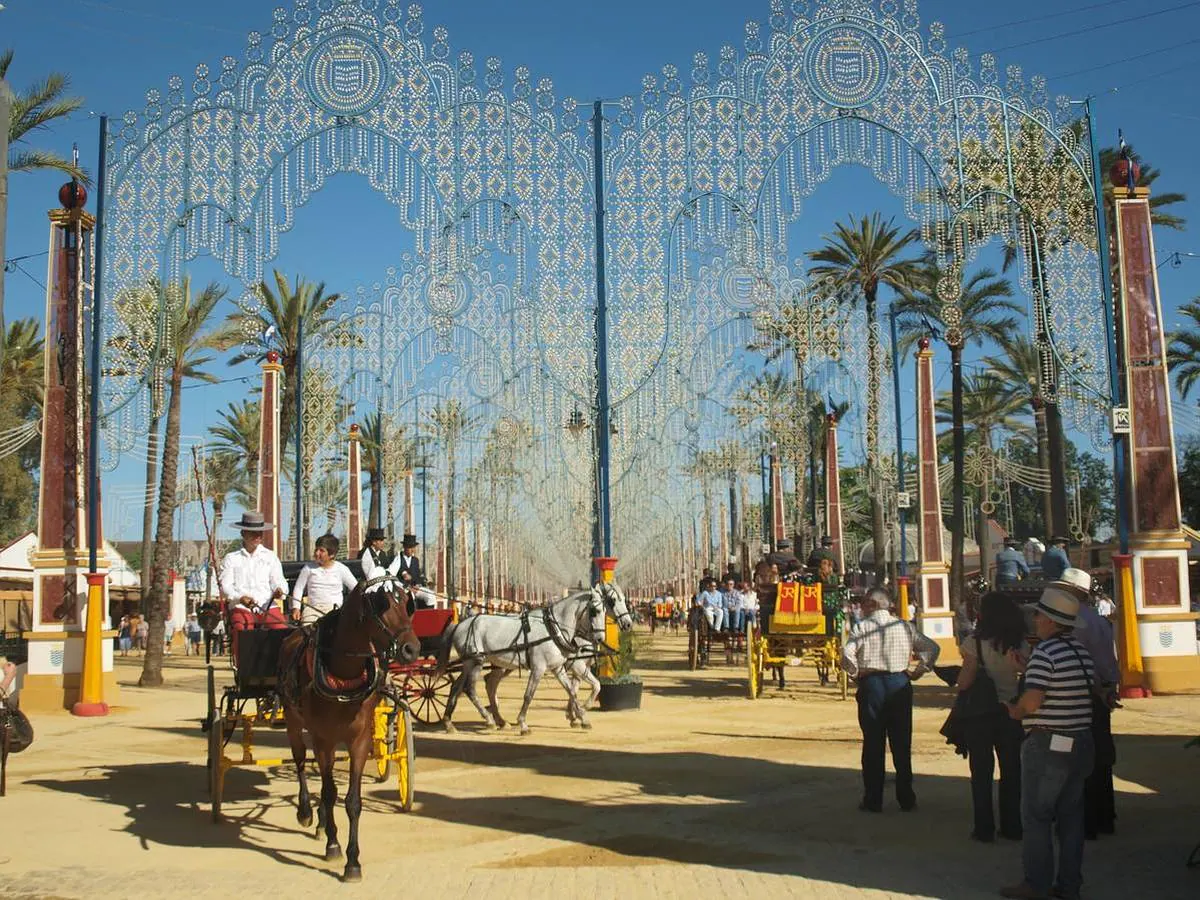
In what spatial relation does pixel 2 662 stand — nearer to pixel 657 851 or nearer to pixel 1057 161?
pixel 657 851

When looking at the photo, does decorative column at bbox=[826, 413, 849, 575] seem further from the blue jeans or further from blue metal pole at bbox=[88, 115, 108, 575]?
the blue jeans

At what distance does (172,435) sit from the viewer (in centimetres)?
3089

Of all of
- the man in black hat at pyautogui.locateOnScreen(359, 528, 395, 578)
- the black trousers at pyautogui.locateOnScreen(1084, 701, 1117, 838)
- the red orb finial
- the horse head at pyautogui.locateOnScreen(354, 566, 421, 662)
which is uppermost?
the red orb finial

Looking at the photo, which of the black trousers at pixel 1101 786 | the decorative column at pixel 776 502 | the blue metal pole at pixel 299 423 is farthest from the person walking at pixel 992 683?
the decorative column at pixel 776 502

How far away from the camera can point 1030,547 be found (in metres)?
18.2

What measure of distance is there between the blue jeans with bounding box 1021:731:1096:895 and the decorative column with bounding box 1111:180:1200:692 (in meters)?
12.7

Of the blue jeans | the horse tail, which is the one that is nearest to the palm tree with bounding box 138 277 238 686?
the horse tail

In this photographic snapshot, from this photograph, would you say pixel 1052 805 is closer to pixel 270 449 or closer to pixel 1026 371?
pixel 270 449

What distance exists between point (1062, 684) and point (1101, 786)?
2.42m

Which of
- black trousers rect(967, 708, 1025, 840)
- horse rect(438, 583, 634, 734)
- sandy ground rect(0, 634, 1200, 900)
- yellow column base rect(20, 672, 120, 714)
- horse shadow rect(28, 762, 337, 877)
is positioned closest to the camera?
sandy ground rect(0, 634, 1200, 900)

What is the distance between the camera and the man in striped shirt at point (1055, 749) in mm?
6945

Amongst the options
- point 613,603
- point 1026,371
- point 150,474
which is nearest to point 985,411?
point 1026,371

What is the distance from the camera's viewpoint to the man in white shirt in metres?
10.9

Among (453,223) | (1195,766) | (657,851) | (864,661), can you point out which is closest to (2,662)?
(657,851)
